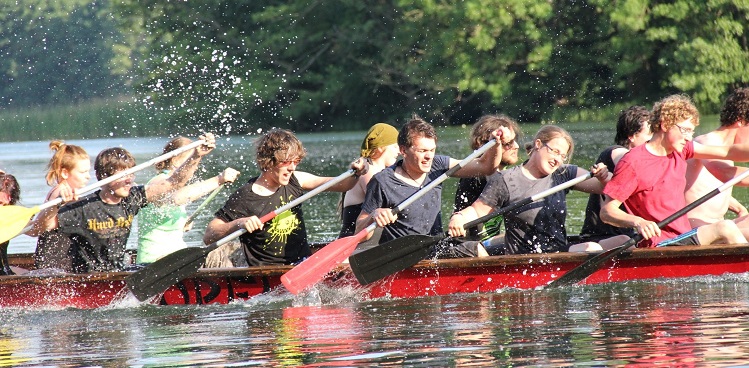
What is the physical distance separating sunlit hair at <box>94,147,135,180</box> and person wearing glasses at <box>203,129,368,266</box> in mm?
787

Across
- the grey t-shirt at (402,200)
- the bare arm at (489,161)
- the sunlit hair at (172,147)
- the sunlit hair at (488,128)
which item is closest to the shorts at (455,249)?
the grey t-shirt at (402,200)

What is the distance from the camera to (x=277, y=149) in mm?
8273

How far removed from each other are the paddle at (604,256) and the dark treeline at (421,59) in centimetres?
2302

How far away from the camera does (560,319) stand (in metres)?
7.33

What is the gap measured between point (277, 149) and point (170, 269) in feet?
3.57

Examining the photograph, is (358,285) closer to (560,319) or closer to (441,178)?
(441,178)

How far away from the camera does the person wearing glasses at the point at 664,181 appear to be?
8172 mm

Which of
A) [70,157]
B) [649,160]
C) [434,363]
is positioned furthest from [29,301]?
[649,160]

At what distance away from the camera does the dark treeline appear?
32.1 meters

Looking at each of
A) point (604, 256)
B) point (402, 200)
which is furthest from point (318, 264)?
point (604, 256)

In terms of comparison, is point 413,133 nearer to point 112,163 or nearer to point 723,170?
point 112,163

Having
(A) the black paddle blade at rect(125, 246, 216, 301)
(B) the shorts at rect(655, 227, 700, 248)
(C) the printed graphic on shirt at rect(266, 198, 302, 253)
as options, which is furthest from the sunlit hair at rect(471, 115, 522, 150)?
(A) the black paddle blade at rect(125, 246, 216, 301)

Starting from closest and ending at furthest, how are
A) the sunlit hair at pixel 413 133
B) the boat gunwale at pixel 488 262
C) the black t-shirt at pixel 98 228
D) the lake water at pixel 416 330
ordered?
1. the lake water at pixel 416 330
2. the sunlit hair at pixel 413 133
3. the boat gunwale at pixel 488 262
4. the black t-shirt at pixel 98 228

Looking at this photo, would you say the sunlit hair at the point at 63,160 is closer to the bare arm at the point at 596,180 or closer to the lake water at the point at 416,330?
the lake water at the point at 416,330
